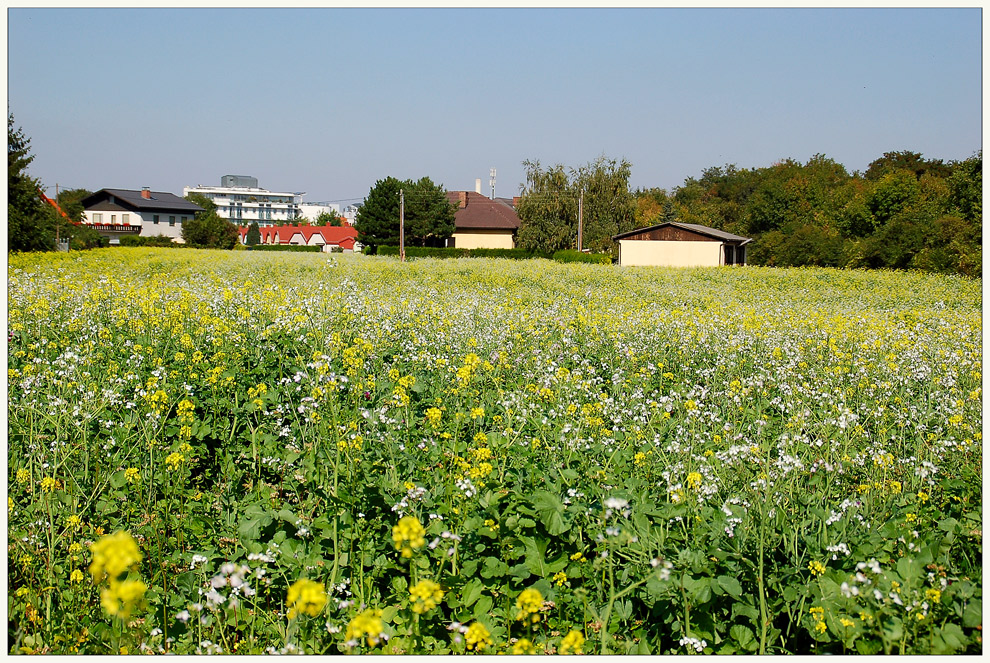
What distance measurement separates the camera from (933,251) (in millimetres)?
28688

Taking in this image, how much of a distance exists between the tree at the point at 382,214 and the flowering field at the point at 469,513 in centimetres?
5811

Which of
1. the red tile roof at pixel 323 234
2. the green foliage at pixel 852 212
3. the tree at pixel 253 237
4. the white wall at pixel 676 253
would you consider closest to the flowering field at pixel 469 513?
the green foliage at pixel 852 212

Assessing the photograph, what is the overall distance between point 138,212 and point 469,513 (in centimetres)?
9200

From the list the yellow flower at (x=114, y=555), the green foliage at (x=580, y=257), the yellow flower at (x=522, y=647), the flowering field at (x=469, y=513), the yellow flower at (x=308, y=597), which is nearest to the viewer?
the yellow flower at (x=114, y=555)

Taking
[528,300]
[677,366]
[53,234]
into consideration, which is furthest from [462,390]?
[53,234]

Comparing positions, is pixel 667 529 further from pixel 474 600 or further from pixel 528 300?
pixel 528 300

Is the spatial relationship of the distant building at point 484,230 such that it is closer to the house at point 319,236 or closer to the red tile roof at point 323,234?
the house at point 319,236

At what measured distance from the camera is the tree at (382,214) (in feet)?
206

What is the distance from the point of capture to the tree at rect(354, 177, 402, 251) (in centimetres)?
6275

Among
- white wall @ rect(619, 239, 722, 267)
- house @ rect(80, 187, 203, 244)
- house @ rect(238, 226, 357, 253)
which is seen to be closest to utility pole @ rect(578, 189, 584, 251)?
white wall @ rect(619, 239, 722, 267)

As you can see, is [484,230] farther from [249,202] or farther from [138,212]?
[249,202]

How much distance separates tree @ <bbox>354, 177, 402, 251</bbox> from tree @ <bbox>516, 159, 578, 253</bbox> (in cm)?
1224

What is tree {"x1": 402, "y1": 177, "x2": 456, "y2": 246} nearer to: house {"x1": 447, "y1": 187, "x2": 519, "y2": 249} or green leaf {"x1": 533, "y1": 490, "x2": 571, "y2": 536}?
house {"x1": 447, "y1": 187, "x2": 519, "y2": 249}

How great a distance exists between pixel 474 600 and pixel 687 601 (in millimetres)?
809
